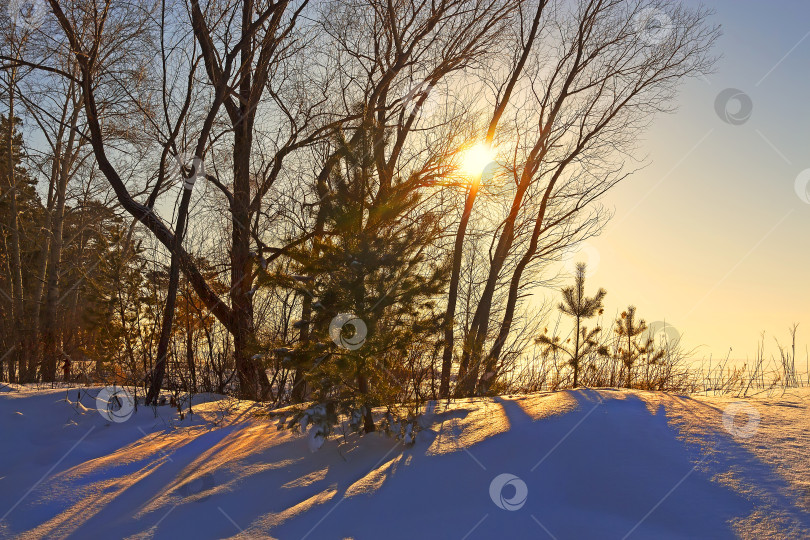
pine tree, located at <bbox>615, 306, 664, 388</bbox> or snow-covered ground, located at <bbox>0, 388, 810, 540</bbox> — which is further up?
pine tree, located at <bbox>615, 306, 664, 388</bbox>

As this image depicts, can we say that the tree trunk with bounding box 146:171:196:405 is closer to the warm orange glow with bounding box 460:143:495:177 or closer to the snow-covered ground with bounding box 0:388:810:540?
the snow-covered ground with bounding box 0:388:810:540

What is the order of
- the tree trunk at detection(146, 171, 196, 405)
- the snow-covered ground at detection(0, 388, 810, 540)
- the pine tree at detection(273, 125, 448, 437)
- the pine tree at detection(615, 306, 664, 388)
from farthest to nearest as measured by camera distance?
the pine tree at detection(615, 306, 664, 388), the tree trunk at detection(146, 171, 196, 405), the pine tree at detection(273, 125, 448, 437), the snow-covered ground at detection(0, 388, 810, 540)

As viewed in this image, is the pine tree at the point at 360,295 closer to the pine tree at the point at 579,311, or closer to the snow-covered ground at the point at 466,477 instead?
the snow-covered ground at the point at 466,477

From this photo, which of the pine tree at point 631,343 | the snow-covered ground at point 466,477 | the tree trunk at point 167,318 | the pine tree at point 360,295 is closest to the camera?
the snow-covered ground at point 466,477

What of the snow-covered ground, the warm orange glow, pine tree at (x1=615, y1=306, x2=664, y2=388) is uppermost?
the warm orange glow

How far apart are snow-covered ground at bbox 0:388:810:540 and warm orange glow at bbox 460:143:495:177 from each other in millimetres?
6542

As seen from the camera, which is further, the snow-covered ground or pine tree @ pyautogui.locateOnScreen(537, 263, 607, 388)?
pine tree @ pyautogui.locateOnScreen(537, 263, 607, 388)

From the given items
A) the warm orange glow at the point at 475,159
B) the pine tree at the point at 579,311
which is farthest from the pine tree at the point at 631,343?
the warm orange glow at the point at 475,159

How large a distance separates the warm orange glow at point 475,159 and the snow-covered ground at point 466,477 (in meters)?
6.54

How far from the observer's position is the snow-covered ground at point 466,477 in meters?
2.71

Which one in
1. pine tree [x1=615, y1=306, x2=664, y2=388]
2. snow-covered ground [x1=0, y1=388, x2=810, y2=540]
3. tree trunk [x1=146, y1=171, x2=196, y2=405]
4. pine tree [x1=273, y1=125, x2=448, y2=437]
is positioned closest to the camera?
snow-covered ground [x1=0, y1=388, x2=810, y2=540]

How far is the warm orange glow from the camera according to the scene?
1057 centimetres

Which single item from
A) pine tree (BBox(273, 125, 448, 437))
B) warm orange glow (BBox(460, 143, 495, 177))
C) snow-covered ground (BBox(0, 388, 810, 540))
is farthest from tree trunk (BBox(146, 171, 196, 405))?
warm orange glow (BBox(460, 143, 495, 177))

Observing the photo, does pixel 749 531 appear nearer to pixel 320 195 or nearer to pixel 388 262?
pixel 388 262
